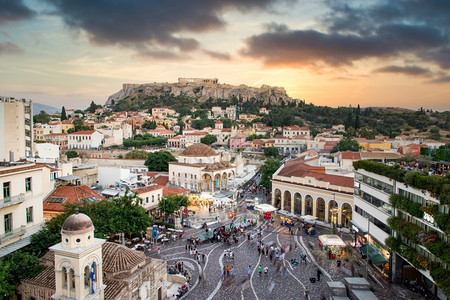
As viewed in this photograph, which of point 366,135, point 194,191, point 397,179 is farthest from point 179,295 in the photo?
point 366,135

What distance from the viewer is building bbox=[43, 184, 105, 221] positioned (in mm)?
24547

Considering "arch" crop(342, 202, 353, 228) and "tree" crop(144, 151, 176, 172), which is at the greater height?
"tree" crop(144, 151, 176, 172)

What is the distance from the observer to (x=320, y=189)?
1228 inches

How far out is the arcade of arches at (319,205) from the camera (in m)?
29.3

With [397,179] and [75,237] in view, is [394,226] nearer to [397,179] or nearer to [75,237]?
[397,179]

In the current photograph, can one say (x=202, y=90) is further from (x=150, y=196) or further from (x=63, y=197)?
(x=63, y=197)

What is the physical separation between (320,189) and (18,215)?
24.0 m

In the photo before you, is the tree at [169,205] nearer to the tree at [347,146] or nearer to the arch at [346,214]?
the arch at [346,214]

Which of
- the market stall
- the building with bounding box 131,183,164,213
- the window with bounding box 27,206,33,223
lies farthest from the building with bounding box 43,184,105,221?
the market stall

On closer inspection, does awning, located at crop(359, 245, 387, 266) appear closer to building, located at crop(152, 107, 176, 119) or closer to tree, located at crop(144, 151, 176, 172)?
tree, located at crop(144, 151, 176, 172)

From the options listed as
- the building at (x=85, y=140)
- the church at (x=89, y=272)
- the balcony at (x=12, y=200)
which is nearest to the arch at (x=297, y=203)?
the church at (x=89, y=272)

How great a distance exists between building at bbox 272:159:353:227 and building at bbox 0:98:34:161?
3111 cm

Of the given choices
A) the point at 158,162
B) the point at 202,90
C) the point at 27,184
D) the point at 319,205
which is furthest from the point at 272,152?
the point at 202,90

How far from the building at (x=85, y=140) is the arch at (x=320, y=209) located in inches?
2729
